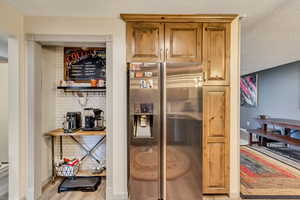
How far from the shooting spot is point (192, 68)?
2.05m

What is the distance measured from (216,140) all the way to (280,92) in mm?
4480

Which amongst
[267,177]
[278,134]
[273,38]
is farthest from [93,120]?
[278,134]

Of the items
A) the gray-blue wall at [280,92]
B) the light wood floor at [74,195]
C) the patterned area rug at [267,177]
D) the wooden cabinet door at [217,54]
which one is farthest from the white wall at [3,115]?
the gray-blue wall at [280,92]

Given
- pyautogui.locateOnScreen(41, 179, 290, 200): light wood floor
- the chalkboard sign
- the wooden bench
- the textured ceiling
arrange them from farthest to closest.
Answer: the wooden bench → the chalkboard sign → pyautogui.locateOnScreen(41, 179, 290, 200): light wood floor → the textured ceiling

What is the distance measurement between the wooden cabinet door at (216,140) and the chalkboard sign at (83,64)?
5.84 ft

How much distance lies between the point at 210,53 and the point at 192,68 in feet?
1.60

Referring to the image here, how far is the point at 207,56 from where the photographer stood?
233 centimetres

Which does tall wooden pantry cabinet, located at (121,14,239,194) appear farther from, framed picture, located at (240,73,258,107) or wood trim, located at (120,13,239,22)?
framed picture, located at (240,73,258,107)

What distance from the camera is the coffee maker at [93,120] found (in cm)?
272

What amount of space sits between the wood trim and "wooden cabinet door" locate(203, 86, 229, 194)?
0.94 meters

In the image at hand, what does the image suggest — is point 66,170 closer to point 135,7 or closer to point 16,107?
point 16,107

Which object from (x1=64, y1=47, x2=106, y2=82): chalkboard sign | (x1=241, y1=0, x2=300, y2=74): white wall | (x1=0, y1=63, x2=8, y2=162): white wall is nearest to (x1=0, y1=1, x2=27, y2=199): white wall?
(x1=64, y1=47, x2=106, y2=82): chalkboard sign

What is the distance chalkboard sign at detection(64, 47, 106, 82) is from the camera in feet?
9.57

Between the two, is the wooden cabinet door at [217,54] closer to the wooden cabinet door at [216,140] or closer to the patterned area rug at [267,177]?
the wooden cabinet door at [216,140]
